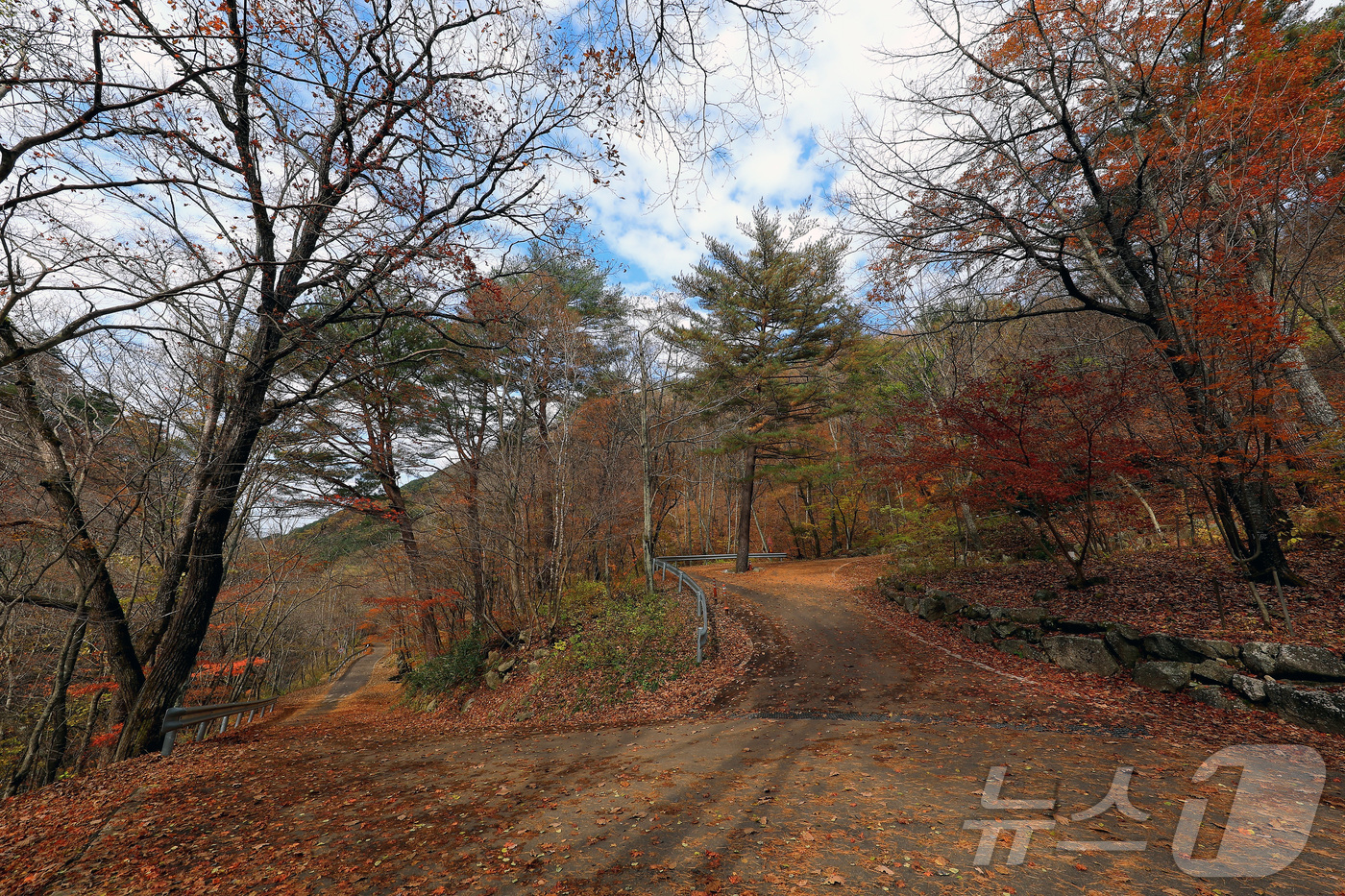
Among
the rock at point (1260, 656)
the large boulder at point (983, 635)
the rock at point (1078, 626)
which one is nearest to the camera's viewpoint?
the rock at point (1260, 656)

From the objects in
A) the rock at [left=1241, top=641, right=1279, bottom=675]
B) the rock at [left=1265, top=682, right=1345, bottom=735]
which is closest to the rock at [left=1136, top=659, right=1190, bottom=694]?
the rock at [left=1241, top=641, right=1279, bottom=675]

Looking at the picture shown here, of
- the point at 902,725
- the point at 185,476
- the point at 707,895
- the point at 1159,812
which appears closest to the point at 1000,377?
the point at 902,725

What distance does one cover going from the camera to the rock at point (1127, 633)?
21.7 ft

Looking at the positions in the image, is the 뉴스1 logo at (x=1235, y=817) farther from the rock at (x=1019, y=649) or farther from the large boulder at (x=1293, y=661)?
the rock at (x=1019, y=649)

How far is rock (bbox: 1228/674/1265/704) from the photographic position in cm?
527

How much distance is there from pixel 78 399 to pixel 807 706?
11502mm

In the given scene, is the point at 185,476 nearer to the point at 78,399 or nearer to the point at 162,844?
the point at 78,399

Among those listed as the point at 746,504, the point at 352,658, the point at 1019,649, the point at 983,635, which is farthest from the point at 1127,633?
the point at 352,658

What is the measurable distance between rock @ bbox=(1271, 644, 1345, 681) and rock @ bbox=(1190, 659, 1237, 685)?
0.36 m

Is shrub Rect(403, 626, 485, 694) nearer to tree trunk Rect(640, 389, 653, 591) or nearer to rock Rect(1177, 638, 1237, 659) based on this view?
tree trunk Rect(640, 389, 653, 591)

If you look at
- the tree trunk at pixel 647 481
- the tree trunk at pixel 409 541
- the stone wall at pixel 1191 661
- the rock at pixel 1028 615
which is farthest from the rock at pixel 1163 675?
the tree trunk at pixel 409 541

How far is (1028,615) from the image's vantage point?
27.1 feet

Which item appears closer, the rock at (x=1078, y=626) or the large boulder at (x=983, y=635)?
the rock at (x=1078, y=626)

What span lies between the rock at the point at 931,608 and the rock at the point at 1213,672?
4475 mm
